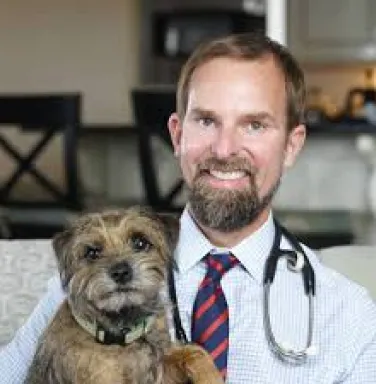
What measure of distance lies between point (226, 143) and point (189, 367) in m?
0.39

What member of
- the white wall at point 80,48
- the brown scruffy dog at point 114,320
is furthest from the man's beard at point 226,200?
the white wall at point 80,48

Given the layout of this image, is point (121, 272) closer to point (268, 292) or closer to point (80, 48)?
point (268, 292)

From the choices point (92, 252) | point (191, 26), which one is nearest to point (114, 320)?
point (92, 252)

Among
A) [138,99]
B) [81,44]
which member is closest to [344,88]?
[81,44]

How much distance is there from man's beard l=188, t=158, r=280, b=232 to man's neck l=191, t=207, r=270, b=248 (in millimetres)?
19

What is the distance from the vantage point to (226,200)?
159cm

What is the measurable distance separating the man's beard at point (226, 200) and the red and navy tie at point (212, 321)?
0.36ft

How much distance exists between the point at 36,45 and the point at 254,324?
586 centimetres

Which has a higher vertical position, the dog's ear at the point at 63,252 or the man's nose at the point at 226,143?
the man's nose at the point at 226,143

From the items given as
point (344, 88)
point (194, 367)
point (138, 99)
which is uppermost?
point (194, 367)

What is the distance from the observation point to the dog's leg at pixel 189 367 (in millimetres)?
1465

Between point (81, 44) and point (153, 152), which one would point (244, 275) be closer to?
point (153, 152)

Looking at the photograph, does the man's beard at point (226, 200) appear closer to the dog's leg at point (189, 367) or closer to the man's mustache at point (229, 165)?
the man's mustache at point (229, 165)

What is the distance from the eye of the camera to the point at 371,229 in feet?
13.1
